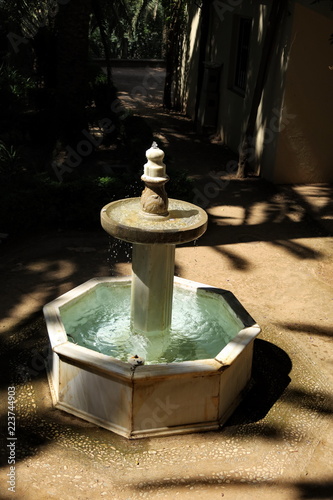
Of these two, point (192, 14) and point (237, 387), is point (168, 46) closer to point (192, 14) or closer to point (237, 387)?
point (192, 14)

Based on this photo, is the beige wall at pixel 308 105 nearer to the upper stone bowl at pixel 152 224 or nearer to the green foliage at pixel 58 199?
the green foliage at pixel 58 199

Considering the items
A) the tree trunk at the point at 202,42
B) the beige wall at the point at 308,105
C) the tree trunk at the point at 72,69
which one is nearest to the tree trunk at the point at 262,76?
the beige wall at the point at 308,105

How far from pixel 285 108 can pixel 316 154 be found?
1147 mm

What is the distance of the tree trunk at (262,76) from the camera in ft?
33.8

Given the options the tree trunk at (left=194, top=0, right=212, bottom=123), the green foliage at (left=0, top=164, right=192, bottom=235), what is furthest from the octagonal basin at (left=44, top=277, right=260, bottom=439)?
the tree trunk at (left=194, top=0, right=212, bottom=123)

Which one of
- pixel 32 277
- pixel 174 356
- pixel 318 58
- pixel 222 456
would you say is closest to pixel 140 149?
pixel 318 58

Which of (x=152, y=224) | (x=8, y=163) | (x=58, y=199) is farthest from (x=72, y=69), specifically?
(x=152, y=224)

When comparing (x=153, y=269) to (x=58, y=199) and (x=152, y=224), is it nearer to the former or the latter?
(x=152, y=224)

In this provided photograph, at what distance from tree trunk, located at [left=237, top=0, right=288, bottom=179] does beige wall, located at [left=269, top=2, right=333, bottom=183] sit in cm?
37

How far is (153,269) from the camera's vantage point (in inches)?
209

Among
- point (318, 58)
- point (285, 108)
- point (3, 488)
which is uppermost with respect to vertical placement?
point (318, 58)

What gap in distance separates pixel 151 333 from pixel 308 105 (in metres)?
6.72

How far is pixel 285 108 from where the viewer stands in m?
10.7

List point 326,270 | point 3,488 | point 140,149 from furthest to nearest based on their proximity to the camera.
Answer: point 140,149, point 326,270, point 3,488
